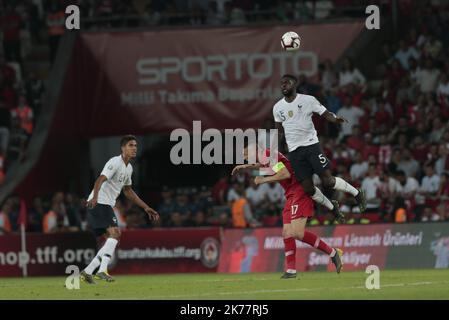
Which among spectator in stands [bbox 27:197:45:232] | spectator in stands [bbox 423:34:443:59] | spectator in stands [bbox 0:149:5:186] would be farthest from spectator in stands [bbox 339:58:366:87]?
spectator in stands [bbox 0:149:5:186]

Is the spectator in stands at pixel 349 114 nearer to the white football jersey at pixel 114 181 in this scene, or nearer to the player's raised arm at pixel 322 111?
the white football jersey at pixel 114 181

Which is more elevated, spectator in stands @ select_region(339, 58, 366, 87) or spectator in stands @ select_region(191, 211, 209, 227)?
spectator in stands @ select_region(339, 58, 366, 87)

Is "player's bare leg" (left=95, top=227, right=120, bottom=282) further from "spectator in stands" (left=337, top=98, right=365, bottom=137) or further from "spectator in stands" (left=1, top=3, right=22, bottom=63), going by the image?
"spectator in stands" (left=1, top=3, right=22, bottom=63)

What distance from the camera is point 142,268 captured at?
93.7 feet

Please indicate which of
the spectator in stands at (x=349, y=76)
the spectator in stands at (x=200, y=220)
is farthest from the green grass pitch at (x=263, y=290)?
the spectator in stands at (x=349, y=76)

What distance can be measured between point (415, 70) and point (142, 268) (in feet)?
28.4

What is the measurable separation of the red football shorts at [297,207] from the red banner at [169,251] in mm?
8887

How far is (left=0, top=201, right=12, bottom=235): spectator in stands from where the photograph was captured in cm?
3062

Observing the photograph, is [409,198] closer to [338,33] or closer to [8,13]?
[338,33]

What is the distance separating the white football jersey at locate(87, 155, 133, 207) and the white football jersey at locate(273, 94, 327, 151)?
2863mm
